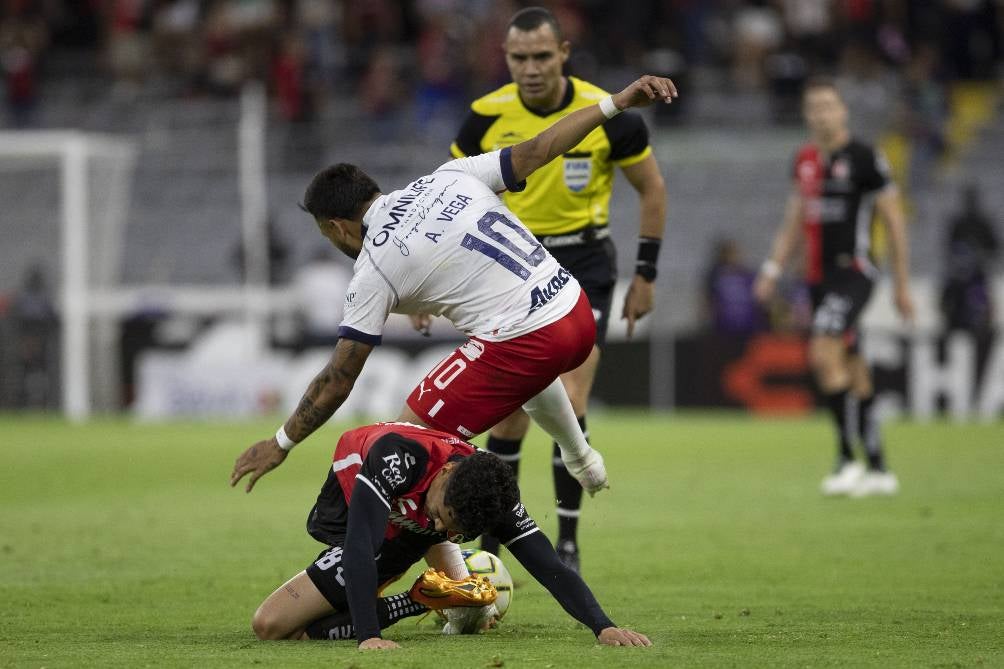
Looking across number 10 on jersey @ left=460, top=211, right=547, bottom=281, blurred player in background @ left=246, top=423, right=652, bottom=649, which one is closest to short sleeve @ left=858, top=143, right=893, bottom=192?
number 10 on jersey @ left=460, top=211, right=547, bottom=281

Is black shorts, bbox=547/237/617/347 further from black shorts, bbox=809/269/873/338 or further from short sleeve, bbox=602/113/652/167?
black shorts, bbox=809/269/873/338

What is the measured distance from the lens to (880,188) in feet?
39.7

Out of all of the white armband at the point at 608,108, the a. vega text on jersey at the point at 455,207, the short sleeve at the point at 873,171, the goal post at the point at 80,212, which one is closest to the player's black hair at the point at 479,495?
the a. vega text on jersey at the point at 455,207

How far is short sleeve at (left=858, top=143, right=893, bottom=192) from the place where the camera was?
12.1 meters

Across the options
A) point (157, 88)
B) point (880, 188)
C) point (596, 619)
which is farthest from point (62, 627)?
point (157, 88)

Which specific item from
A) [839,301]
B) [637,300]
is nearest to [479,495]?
[637,300]

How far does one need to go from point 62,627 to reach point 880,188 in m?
7.65

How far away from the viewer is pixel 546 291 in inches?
251

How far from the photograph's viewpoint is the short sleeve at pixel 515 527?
559 centimetres

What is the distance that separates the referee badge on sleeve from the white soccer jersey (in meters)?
1.51

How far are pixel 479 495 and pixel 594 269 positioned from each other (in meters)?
2.85

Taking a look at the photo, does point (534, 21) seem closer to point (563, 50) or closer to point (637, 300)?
point (563, 50)

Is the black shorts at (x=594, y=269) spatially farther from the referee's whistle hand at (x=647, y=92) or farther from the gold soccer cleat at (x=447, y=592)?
the gold soccer cleat at (x=447, y=592)

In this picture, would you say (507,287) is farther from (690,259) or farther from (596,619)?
(690,259)
